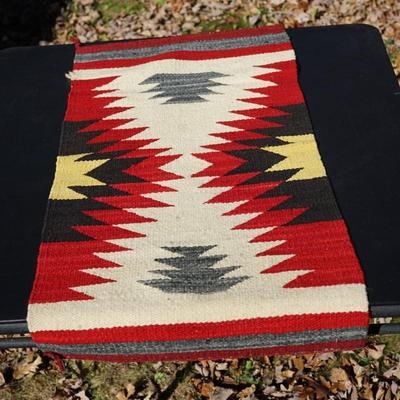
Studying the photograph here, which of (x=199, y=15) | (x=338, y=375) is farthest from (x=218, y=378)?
(x=199, y=15)

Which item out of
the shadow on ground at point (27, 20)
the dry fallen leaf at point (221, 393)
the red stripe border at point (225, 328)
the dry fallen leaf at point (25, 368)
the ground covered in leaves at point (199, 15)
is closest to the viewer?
the red stripe border at point (225, 328)

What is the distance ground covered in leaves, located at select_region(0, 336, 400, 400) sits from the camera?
202cm

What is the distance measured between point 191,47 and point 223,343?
4.26 feet

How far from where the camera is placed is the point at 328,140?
1851 mm

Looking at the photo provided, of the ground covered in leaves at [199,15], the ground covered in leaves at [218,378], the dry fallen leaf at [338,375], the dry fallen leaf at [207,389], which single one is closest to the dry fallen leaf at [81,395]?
the ground covered in leaves at [218,378]

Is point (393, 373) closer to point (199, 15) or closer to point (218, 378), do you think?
point (218, 378)

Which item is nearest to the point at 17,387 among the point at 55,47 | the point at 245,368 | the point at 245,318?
the point at 245,368

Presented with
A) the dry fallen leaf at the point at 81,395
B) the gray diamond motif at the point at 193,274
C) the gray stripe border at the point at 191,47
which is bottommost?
the dry fallen leaf at the point at 81,395

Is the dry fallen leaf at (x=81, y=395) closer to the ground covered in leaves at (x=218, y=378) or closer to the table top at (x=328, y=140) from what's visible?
the ground covered in leaves at (x=218, y=378)

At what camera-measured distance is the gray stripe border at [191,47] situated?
7.34ft


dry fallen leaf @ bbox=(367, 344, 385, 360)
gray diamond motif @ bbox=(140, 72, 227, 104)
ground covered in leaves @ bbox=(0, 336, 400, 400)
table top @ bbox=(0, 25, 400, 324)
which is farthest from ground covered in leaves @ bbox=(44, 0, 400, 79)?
ground covered in leaves @ bbox=(0, 336, 400, 400)

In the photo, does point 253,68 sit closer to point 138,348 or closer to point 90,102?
point 90,102

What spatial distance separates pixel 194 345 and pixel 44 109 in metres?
1.12

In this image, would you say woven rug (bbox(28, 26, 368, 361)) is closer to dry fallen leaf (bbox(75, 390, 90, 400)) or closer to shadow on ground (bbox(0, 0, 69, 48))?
dry fallen leaf (bbox(75, 390, 90, 400))
